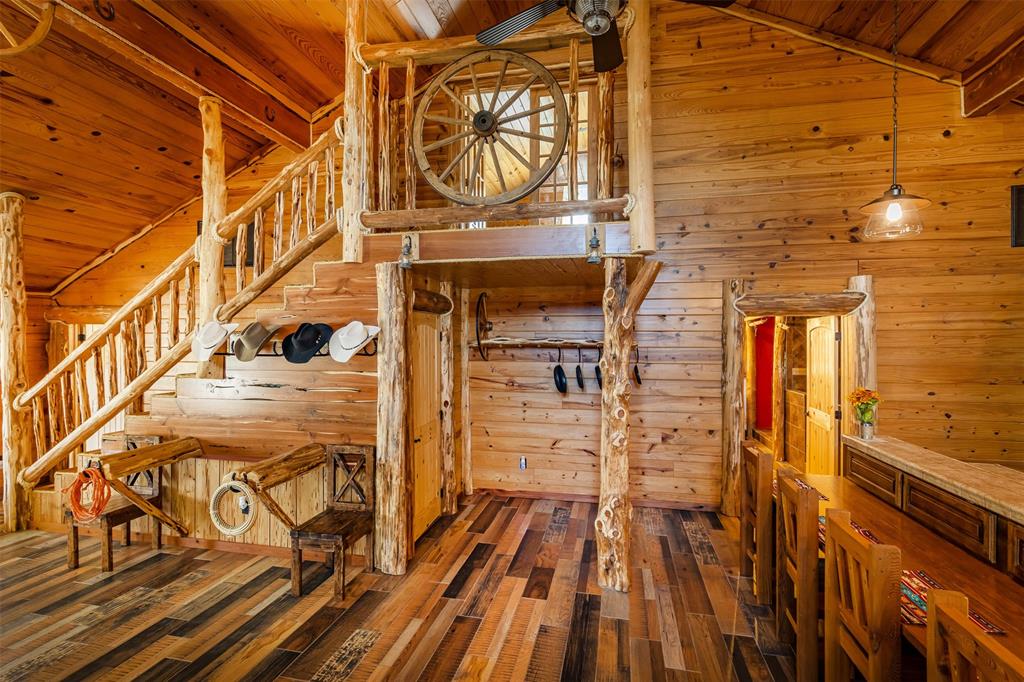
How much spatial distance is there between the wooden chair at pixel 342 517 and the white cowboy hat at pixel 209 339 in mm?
1101

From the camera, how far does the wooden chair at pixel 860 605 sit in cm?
144

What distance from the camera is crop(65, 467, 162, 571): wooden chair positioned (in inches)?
130

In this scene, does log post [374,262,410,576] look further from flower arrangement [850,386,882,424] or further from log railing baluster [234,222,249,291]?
flower arrangement [850,386,882,424]

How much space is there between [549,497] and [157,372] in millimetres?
3729

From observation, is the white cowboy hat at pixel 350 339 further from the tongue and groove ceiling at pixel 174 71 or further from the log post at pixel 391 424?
the tongue and groove ceiling at pixel 174 71

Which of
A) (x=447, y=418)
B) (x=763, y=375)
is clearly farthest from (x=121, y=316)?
(x=763, y=375)

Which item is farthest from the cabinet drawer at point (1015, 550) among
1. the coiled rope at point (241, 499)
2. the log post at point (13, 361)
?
the log post at point (13, 361)

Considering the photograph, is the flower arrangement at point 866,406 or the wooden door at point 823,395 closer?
the flower arrangement at point 866,406

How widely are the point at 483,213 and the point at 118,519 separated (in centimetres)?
343

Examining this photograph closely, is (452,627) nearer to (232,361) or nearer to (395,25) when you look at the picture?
(232,361)

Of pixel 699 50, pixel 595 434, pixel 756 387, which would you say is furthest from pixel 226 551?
pixel 756 387

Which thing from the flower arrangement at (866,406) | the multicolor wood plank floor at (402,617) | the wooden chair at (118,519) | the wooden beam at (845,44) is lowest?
the multicolor wood plank floor at (402,617)

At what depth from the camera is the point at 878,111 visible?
163 inches

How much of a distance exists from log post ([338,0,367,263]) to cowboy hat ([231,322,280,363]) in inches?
32.5
